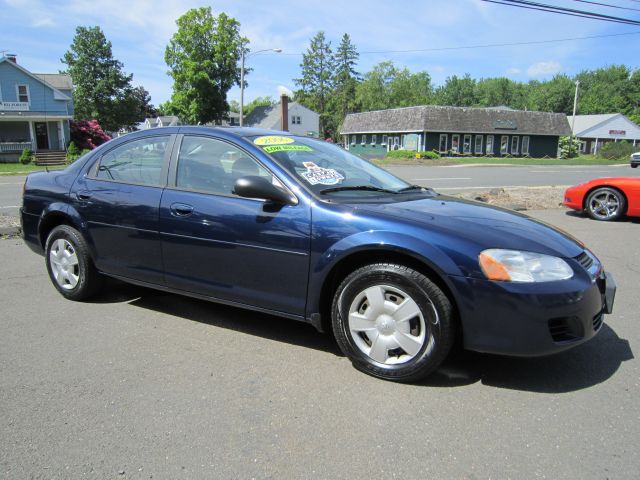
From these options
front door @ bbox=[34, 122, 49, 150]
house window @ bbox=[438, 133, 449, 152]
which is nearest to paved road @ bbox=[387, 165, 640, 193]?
house window @ bbox=[438, 133, 449, 152]

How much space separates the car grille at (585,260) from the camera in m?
3.04

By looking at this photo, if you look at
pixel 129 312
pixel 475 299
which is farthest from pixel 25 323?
pixel 475 299

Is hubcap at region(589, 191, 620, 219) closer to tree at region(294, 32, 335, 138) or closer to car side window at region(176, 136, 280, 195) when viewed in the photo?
car side window at region(176, 136, 280, 195)

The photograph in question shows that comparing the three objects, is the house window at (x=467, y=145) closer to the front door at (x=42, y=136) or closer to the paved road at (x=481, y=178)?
the paved road at (x=481, y=178)

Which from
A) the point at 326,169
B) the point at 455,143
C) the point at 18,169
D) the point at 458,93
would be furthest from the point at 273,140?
the point at 458,93

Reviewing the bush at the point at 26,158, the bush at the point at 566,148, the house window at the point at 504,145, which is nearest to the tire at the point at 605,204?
the bush at the point at 26,158

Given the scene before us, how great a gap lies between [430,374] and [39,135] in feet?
142

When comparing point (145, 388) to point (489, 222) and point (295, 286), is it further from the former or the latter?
point (489, 222)

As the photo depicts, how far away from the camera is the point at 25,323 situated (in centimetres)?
399

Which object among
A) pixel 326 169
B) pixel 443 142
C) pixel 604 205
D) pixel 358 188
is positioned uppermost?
pixel 443 142

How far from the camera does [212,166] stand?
374cm

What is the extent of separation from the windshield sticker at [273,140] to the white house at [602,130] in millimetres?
74609

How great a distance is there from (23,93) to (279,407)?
1688 inches

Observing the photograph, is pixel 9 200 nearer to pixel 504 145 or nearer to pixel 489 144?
pixel 489 144
